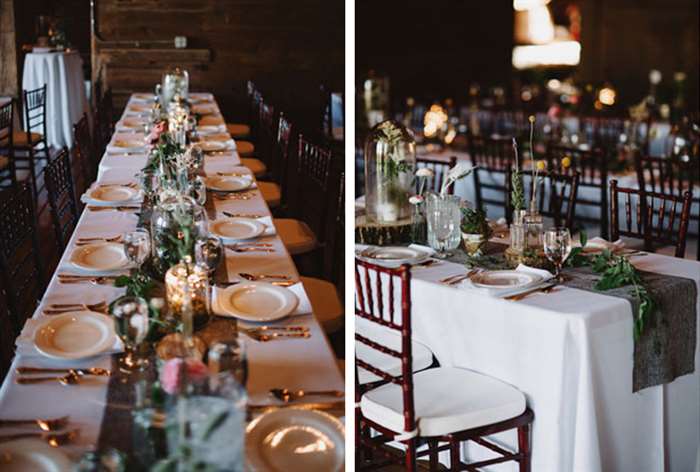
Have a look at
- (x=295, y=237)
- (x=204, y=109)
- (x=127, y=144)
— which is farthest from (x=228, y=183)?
(x=204, y=109)

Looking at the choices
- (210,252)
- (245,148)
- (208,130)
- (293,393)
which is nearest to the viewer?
(293,393)

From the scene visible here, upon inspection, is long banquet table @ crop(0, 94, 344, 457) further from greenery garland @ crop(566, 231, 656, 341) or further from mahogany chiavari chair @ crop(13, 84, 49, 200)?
greenery garland @ crop(566, 231, 656, 341)

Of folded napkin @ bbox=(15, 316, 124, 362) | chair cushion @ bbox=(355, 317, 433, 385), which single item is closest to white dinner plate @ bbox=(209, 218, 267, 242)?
chair cushion @ bbox=(355, 317, 433, 385)

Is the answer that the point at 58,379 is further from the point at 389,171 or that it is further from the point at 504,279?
the point at 389,171

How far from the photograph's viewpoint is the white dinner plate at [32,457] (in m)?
1.64

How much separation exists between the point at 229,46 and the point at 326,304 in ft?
6.25

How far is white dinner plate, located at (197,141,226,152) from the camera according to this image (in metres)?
5.00

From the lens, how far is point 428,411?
102 inches

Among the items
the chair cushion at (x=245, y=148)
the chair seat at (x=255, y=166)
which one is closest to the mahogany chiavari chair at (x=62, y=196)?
the chair seat at (x=255, y=166)

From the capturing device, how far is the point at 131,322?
197 centimetres

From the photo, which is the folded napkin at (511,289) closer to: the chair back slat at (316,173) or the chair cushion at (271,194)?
the chair back slat at (316,173)

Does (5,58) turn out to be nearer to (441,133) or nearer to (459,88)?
(441,133)

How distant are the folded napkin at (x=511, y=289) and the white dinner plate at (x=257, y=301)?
659 millimetres

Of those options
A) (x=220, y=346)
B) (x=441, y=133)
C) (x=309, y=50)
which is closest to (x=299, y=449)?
(x=220, y=346)
